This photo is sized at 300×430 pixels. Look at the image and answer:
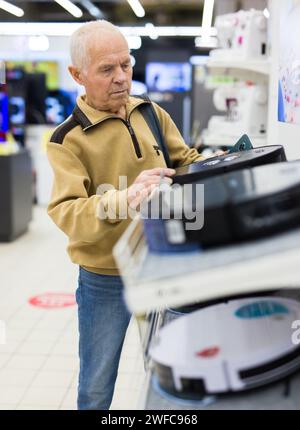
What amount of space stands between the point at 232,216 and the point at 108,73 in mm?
916

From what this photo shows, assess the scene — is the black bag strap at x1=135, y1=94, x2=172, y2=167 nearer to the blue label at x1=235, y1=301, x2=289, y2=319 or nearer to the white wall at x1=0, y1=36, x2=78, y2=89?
the blue label at x1=235, y1=301, x2=289, y2=319

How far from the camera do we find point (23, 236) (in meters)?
7.16

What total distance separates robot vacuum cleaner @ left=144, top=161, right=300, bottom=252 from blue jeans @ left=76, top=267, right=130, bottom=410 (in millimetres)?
995

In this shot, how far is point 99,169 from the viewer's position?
1713 millimetres

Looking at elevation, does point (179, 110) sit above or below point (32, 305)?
above

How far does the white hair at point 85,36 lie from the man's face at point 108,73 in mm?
16

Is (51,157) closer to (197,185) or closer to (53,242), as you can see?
(197,185)

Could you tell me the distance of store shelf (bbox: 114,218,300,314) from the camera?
2.64ft

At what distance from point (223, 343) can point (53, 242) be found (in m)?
5.96

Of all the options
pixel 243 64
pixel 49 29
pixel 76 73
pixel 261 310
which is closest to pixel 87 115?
pixel 76 73

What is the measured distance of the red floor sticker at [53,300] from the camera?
4582 millimetres

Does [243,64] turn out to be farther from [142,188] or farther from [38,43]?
[38,43]

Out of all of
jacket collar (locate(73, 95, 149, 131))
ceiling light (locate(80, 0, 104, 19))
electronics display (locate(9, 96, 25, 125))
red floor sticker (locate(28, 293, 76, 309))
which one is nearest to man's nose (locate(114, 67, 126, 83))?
jacket collar (locate(73, 95, 149, 131))

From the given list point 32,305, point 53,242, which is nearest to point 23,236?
point 53,242
